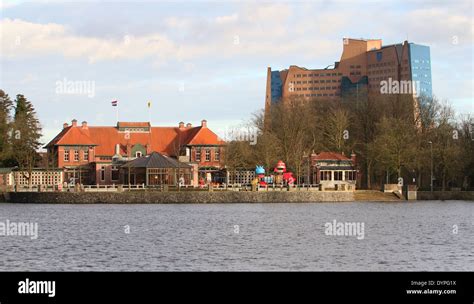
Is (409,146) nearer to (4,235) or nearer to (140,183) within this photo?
(140,183)

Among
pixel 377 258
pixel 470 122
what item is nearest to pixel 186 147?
pixel 470 122

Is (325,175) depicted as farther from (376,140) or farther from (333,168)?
(376,140)

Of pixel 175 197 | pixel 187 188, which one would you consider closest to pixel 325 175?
pixel 187 188

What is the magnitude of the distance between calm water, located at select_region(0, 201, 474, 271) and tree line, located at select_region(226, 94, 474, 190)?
94.8 feet

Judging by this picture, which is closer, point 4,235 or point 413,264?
point 413,264

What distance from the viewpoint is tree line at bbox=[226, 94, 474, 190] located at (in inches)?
4222

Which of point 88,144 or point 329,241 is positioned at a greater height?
point 88,144

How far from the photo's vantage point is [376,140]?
10719 cm

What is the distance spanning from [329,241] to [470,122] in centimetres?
7304

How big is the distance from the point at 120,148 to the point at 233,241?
239 feet

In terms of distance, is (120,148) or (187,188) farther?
(120,148)

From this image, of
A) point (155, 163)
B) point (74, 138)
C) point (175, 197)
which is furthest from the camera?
point (74, 138)

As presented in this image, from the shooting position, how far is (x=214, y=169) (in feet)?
393

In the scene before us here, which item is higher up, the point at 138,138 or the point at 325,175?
the point at 138,138
